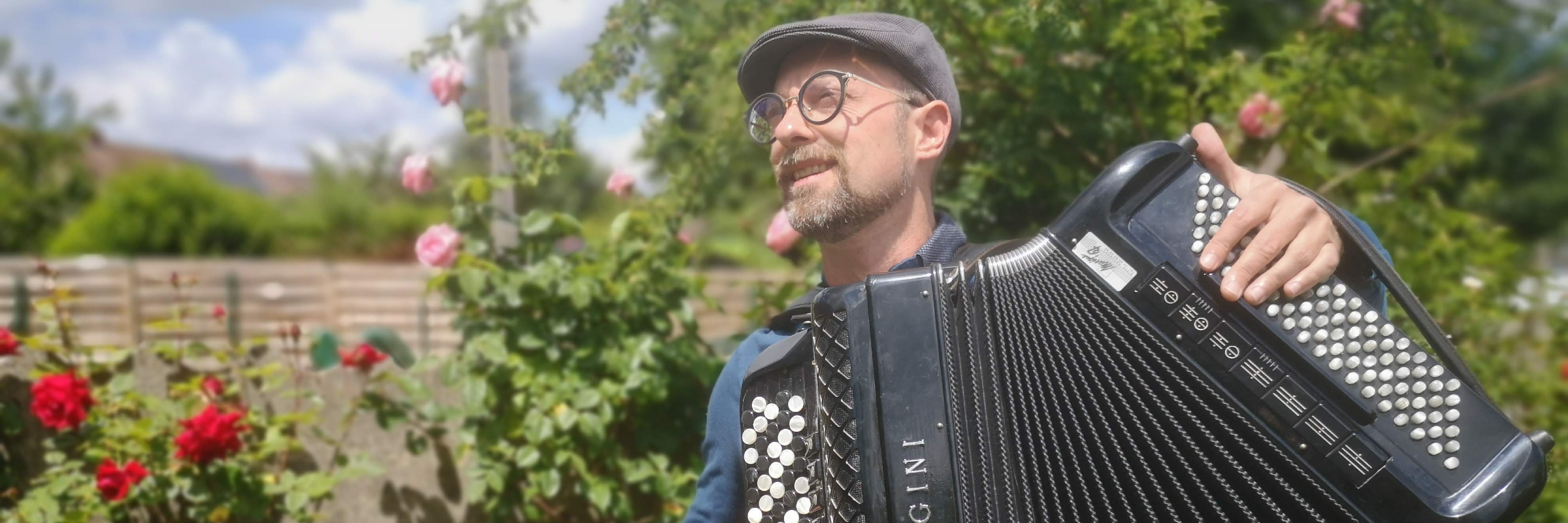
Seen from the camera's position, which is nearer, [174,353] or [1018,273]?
[1018,273]

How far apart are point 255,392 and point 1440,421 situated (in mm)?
2527

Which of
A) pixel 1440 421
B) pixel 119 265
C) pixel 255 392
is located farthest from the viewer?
pixel 119 265

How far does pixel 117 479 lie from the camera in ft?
8.20

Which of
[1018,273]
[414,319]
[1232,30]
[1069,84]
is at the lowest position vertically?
[414,319]

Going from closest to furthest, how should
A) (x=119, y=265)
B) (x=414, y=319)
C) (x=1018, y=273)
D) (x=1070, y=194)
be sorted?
1. (x=1018, y=273)
2. (x=1070, y=194)
3. (x=119, y=265)
4. (x=414, y=319)

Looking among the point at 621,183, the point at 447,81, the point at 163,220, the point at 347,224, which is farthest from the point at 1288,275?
the point at 347,224

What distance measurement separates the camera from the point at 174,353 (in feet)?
9.19

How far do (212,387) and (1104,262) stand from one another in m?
2.12

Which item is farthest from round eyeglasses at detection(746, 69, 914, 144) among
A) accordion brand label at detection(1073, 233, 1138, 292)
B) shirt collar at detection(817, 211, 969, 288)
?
accordion brand label at detection(1073, 233, 1138, 292)

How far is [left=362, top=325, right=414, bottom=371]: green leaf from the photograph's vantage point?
9.70 ft

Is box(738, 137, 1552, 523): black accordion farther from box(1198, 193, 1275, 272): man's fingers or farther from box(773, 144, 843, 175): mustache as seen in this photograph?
box(773, 144, 843, 175): mustache

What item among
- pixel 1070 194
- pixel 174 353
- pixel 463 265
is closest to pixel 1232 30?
pixel 1070 194

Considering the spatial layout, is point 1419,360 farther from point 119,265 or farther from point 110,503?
point 119,265

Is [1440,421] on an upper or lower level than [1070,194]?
lower
